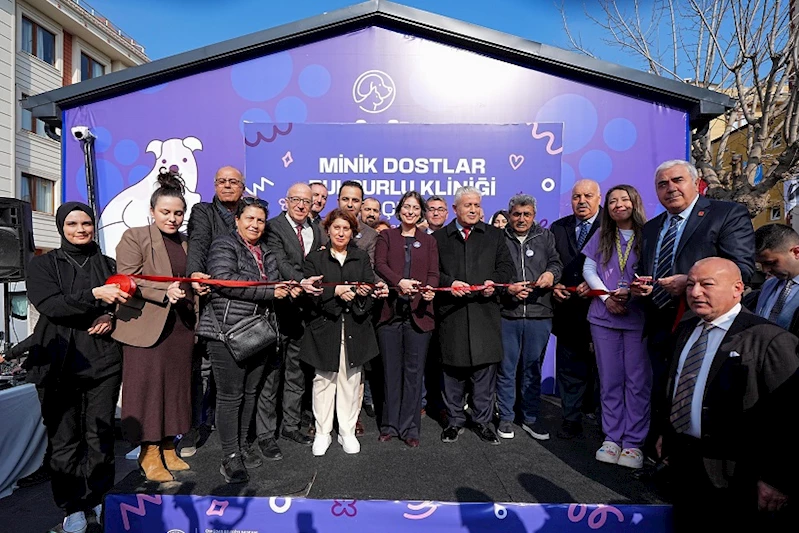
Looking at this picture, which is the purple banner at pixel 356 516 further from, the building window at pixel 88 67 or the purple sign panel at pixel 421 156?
the building window at pixel 88 67

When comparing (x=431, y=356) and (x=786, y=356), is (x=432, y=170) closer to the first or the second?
(x=431, y=356)

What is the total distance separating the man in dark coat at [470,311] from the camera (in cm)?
378

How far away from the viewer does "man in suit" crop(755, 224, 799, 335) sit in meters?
3.09

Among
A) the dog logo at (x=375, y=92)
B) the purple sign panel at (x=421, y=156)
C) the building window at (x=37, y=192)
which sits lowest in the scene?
the purple sign panel at (x=421, y=156)

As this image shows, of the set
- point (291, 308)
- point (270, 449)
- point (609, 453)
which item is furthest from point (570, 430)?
point (291, 308)

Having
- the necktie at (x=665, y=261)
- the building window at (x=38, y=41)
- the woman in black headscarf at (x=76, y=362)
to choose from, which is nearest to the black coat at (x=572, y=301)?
the necktie at (x=665, y=261)

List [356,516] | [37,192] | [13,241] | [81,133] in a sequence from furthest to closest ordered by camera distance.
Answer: [37,192] → [81,133] → [13,241] → [356,516]

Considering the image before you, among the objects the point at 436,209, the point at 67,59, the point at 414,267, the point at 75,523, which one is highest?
the point at 67,59

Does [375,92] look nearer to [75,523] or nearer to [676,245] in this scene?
[676,245]

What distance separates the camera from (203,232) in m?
3.52

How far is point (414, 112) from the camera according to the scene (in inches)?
233

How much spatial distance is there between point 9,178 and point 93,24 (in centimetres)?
945

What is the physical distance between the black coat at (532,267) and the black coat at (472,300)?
0.13m

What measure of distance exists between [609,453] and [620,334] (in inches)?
35.7
